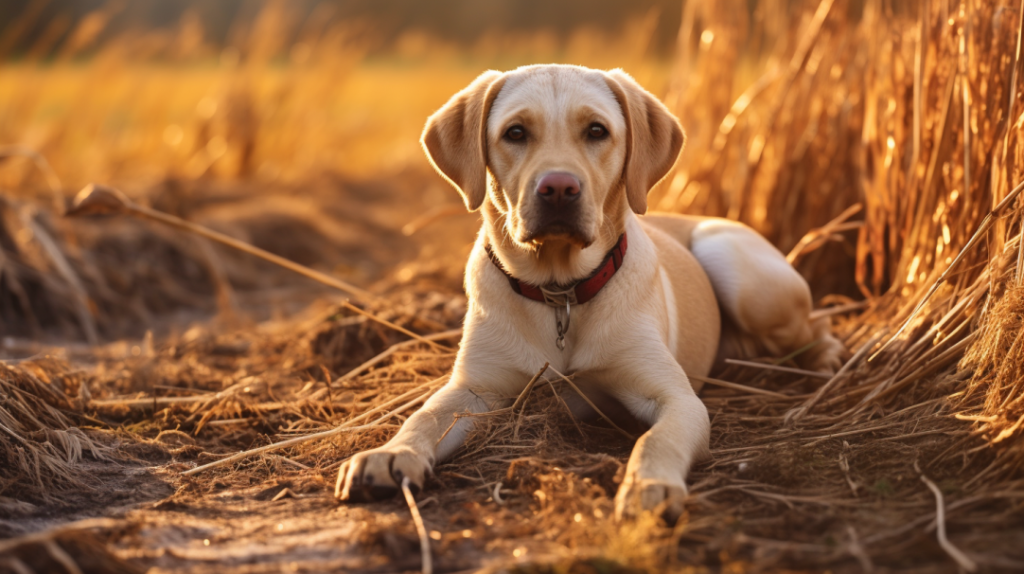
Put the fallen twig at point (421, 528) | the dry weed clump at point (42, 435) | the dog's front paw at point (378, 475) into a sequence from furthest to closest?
the dry weed clump at point (42, 435) → the dog's front paw at point (378, 475) → the fallen twig at point (421, 528)

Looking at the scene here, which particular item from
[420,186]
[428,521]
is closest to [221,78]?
[420,186]

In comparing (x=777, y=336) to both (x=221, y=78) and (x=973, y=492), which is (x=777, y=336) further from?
(x=221, y=78)

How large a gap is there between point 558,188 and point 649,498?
1.05m

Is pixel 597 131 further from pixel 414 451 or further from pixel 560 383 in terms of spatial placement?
pixel 414 451

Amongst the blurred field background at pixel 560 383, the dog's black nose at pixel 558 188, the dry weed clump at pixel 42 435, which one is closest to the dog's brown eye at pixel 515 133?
the dog's black nose at pixel 558 188

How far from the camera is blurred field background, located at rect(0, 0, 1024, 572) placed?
2.19 metres

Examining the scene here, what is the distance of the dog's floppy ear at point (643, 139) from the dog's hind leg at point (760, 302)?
0.98m

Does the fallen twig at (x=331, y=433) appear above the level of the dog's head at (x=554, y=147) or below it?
below

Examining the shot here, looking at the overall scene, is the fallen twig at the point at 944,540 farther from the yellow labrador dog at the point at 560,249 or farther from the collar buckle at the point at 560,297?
the collar buckle at the point at 560,297

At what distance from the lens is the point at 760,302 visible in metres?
4.04

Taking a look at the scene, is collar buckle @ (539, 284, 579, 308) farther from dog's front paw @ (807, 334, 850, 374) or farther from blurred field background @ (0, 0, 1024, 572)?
dog's front paw @ (807, 334, 850, 374)

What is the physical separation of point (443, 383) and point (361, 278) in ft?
11.8

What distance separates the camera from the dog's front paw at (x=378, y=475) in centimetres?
257

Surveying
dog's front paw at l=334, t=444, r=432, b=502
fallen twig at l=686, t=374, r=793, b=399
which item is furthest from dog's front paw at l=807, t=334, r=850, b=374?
dog's front paw at l=334, t=444, r=432, b=502
